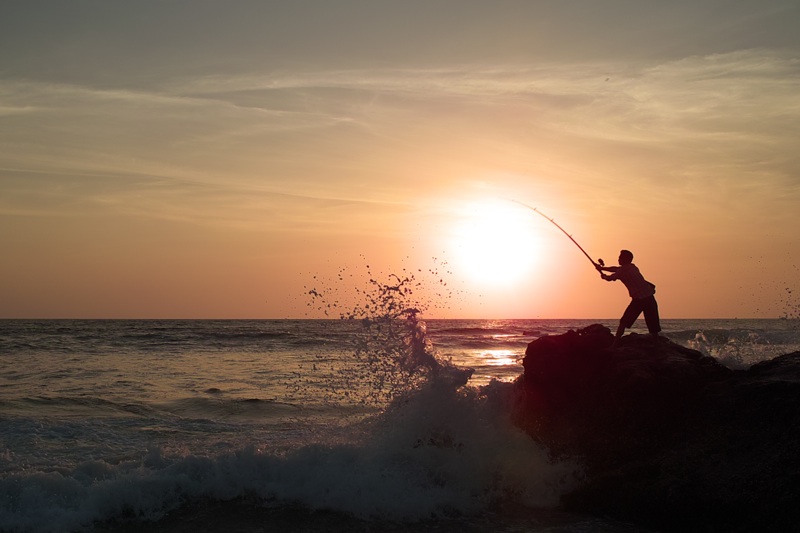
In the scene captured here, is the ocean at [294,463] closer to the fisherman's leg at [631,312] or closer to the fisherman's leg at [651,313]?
the fisherman's leg at [651,313]

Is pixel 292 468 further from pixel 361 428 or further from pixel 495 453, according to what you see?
pixel 495 453

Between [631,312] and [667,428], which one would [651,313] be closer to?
[631,312]

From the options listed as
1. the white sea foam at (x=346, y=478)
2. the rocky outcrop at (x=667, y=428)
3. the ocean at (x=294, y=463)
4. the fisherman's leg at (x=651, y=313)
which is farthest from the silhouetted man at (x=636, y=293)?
the white sea foam at (x=346, y=478)


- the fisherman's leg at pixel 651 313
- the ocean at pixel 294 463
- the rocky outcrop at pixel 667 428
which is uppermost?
the fisherman's leg at pixel 651 313

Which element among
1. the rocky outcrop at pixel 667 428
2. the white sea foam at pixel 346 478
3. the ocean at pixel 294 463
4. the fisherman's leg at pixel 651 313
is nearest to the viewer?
the rocky outcrop at pixel 667 428

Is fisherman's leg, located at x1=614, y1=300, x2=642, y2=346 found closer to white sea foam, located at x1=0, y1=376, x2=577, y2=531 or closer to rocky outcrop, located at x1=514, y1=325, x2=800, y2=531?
rocky outcrop, located at x1=514, y1=325, x2=800, y2=531

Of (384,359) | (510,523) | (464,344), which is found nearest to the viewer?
(510,523)

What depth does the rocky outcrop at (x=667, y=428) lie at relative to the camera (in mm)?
5949

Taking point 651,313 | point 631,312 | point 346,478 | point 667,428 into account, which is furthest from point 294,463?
point 651,313

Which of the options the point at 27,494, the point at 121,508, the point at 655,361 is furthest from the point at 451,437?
the point at 27,494

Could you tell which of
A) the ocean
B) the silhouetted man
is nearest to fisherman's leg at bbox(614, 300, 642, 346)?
the silhouetted man

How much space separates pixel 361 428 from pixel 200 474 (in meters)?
2.59

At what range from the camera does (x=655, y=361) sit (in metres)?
7.78

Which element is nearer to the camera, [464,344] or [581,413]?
[581,413]
